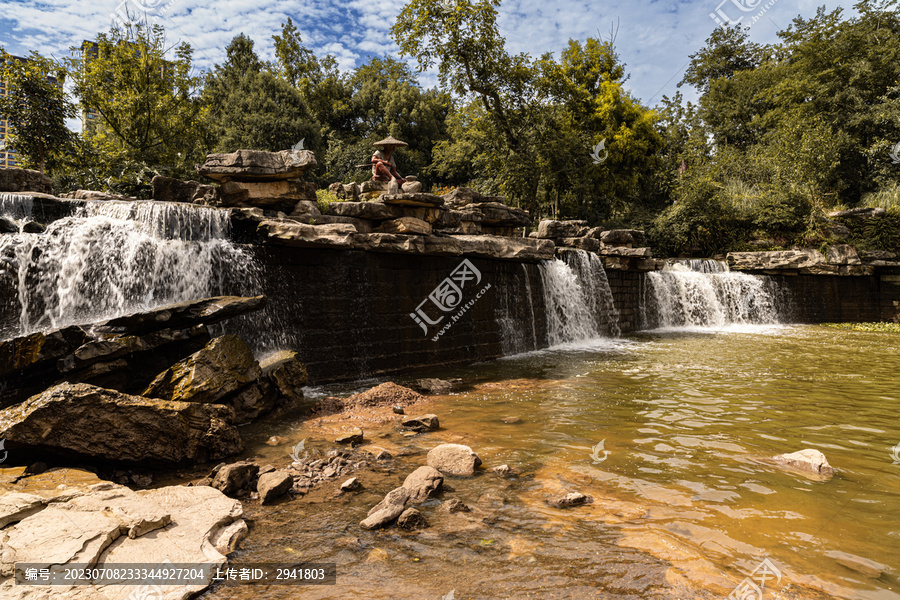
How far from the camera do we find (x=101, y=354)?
441 cm

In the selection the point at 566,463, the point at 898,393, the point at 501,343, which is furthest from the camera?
the point at 501,343

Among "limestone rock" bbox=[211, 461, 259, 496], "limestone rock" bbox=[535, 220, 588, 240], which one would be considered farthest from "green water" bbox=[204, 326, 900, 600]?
"limestone rock" bbox=[535, 220, 588, 240]

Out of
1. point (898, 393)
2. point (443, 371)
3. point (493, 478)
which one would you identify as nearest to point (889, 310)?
point (898, 393)

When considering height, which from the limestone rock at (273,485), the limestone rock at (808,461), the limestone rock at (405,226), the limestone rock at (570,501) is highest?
the limestone rock at (405,226)

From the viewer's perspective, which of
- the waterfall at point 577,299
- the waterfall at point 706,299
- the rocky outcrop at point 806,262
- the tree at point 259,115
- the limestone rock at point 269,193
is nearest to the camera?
the limestone rock at point 269,193

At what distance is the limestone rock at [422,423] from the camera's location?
4.89 meters

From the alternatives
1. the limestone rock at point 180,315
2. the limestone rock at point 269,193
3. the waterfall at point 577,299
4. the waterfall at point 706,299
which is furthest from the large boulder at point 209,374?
the waterfall at point 706,299

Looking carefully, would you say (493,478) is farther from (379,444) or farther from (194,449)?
(194,449)

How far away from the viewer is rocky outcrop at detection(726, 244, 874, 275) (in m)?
16.6

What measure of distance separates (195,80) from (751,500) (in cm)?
2201

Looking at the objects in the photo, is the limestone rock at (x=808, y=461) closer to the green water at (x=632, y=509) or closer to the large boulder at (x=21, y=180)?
the green water at (x=632, y=509)

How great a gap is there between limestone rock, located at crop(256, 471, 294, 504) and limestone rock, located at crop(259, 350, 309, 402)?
90.2 inches

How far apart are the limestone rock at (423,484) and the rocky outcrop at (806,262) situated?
703 inches

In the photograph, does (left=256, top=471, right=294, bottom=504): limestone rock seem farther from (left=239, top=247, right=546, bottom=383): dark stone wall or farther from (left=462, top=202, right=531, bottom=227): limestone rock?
(left=462, top=202, right=531, bottom=227): limestone rock
